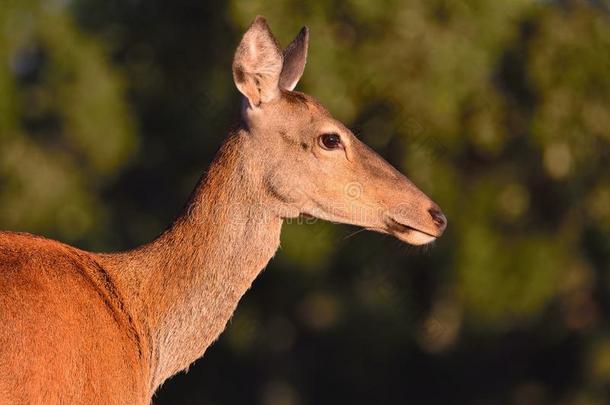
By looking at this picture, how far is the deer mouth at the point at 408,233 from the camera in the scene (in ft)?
30.9

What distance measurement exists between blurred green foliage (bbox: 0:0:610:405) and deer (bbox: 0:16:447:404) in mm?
12679

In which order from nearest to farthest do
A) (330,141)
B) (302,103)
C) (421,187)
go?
1. (330,141)
2. (302,103)
3. (421,187)

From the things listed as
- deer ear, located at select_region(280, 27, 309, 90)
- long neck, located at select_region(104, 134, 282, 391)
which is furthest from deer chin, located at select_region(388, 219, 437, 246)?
deer ear, located at select_region(280, 27, 309, 90)

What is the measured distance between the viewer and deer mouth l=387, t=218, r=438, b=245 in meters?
9.41

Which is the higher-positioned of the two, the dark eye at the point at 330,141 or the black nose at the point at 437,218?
the dark eye at the point at 330,141

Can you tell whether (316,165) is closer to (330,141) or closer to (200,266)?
(330,141)

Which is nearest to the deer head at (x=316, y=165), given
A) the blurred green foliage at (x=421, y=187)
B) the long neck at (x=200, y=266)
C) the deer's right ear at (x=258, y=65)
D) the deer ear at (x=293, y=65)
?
the deer's right ear at (x=258, y=65)

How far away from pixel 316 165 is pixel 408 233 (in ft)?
2.34

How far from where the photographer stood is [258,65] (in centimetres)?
928

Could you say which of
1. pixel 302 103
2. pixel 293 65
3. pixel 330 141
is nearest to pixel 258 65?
pixel 302 103

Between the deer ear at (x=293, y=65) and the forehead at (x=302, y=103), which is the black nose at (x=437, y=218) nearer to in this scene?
the forehead at (x=302, y=103)

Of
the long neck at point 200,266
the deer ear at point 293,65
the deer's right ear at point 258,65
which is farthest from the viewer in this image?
the deer ear at point 293,65

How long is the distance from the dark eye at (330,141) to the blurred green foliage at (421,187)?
41.4 ft

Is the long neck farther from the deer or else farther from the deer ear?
the deer ear
